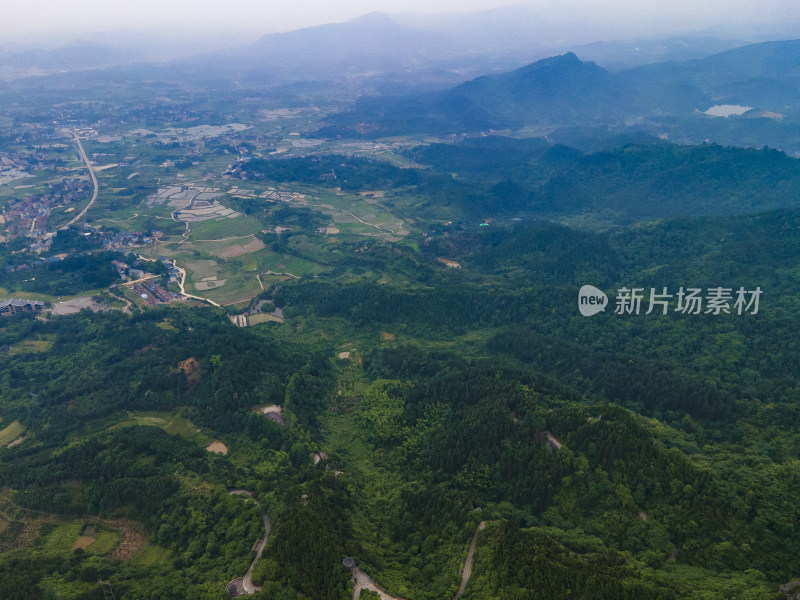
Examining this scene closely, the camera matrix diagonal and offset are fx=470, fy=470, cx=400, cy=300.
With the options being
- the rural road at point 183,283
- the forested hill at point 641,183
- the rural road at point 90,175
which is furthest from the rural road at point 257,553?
the rural road at point 90,175

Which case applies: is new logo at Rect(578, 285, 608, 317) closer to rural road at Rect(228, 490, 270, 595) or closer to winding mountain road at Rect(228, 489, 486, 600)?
winding mountain road at Rect(228, 489, 486, 600)

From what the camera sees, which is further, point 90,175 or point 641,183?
point 90,175

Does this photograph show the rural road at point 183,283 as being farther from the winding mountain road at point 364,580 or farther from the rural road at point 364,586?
the rural road at point 364,586

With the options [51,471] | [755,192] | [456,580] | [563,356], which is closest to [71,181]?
[51,471]

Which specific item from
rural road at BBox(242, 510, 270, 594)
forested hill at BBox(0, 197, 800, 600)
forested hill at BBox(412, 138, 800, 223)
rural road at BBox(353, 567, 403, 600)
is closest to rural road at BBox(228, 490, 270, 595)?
rural road at BBox(242, 510, 270, 594)

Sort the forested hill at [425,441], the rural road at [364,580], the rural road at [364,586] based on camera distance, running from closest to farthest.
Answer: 1. the rural road at [364,586]
2. the rural road at [364,580]
3. the forested hill at [425,441]

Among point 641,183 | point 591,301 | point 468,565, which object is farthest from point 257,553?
point 641,183

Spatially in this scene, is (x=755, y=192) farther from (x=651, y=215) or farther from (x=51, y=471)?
(x=51, y=471)

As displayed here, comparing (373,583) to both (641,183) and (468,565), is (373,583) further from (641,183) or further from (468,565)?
(641,183)

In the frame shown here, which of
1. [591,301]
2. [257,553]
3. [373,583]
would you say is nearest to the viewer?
[373,583]

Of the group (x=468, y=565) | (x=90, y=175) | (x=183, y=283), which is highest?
(x=90, y=175)

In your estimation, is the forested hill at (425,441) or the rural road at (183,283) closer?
the forested hill at (425,441)
